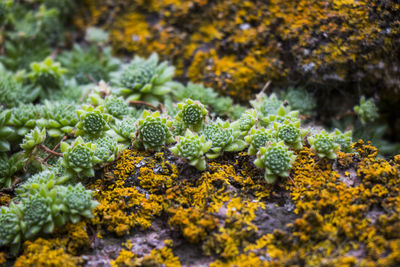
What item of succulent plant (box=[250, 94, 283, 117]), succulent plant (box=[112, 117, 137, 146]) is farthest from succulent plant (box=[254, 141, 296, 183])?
succulent plant (box=[112, 117, 137, 146])

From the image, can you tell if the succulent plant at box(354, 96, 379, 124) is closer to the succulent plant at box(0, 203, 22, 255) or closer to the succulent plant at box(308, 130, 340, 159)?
the succulent plant at box(308, 130, 340, 159)

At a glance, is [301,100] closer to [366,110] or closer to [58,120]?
[366,110]

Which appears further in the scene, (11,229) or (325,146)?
(325,146)

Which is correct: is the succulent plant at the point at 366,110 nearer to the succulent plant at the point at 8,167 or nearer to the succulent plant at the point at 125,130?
the succulent plant at the point at 125,130

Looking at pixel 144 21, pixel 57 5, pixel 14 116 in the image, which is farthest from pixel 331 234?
pixel 57 5

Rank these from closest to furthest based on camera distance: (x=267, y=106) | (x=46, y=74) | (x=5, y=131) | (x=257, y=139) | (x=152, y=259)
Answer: (x=152, y=259), (x=257, y=139), (x=5, y=131), (x=267, y=106), (x=46, y=74)

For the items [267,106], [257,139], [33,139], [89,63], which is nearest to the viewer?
[257,139]

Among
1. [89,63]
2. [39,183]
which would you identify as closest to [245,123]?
[39,183]

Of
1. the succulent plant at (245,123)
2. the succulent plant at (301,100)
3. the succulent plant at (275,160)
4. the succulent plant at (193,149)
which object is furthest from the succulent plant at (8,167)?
the succulent plant at (301,100)

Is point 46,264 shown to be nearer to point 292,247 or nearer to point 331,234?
point 292,247
